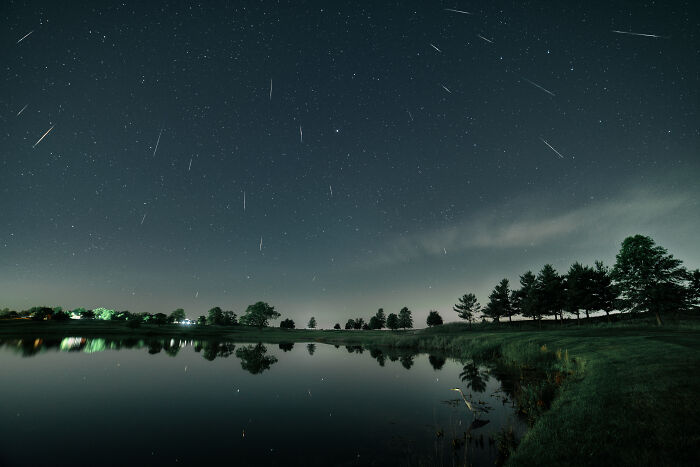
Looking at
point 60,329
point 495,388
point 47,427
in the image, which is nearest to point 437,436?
point 495,388

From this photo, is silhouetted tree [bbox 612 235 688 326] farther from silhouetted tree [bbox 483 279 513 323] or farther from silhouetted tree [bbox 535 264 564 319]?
silhouetted tree [bbox 483 279 513 323]

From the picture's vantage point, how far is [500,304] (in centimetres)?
8038

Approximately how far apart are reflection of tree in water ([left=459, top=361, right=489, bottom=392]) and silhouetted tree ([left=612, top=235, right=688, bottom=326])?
38.6 meters

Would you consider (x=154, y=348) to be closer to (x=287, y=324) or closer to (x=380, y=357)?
(x=380, y=357)

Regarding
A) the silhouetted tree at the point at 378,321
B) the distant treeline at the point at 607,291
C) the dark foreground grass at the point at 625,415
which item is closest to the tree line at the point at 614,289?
the distant treeline at the point at 607,291

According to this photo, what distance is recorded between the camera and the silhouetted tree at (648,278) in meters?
44.6

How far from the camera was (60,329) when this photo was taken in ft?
237

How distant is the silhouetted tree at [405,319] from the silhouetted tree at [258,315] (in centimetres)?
6295

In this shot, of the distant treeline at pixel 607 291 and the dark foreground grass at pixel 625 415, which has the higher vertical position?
the distant treeline at pixel 607 291

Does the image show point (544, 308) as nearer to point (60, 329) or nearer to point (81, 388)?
point (81, 388)

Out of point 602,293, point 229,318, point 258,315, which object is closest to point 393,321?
point 258,315

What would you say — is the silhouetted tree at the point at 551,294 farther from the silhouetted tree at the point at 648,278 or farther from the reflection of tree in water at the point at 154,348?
the reflection of tree in water at the point at 154,348

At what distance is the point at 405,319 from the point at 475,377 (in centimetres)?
12783

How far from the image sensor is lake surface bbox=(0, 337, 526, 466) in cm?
1027
